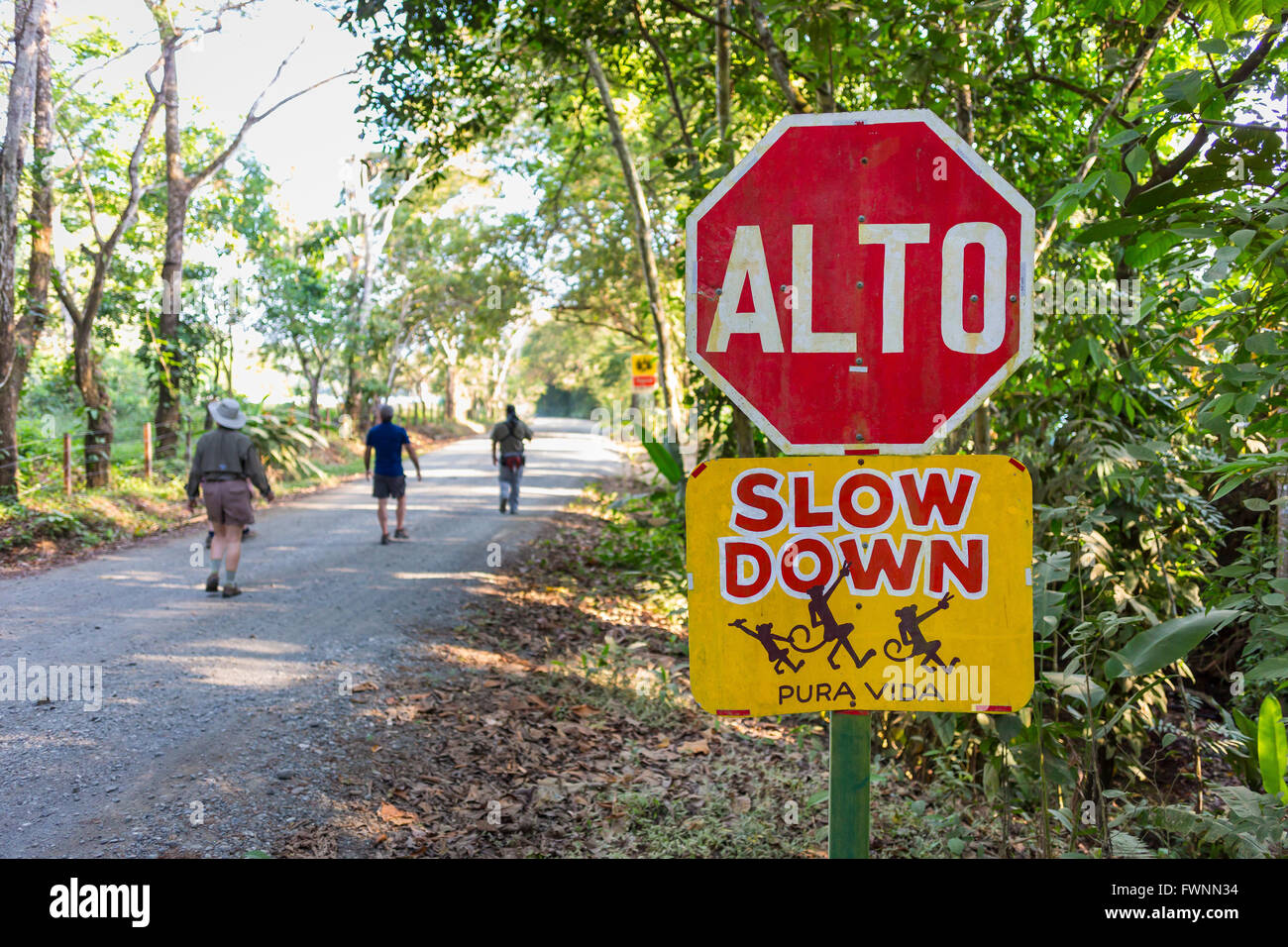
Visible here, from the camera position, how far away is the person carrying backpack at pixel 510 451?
14922 millimetres

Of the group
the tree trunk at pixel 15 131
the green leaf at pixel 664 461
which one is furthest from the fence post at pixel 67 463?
the green leaf at pixel 664 461

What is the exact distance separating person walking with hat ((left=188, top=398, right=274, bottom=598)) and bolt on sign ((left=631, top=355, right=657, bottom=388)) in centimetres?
953

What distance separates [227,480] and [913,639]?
816cm

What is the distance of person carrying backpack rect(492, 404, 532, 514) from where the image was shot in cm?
1492

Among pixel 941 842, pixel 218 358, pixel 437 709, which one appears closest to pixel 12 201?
pixel 218 358

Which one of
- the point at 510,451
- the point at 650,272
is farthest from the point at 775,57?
the point at 510,451

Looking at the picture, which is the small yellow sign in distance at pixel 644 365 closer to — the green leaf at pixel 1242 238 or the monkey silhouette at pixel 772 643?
the green leaf at pixel 1242 238

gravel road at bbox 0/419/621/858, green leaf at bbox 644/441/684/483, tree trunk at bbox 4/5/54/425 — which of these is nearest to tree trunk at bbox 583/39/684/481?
green leaf at bbox 644/441/684/483

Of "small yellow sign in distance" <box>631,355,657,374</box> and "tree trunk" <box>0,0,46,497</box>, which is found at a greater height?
"tree trunk" <box>0,0,46,497</box>

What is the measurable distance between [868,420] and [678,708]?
471 cm

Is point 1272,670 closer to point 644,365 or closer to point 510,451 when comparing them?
point 510,451

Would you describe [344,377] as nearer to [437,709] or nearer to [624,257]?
[624,257]

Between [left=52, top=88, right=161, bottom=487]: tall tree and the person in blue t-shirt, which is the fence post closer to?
[left=52, top=88, right=161, bottom=487]: tall tree

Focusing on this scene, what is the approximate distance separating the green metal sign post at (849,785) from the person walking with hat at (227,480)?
764cm
